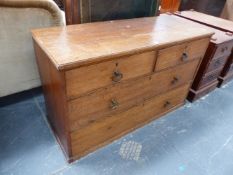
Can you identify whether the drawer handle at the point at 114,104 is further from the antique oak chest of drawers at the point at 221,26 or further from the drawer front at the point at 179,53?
the antique oak chest of drawers at the point at 221,26

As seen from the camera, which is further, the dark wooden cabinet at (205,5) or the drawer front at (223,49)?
the dark wooden cabinet at (205,5)

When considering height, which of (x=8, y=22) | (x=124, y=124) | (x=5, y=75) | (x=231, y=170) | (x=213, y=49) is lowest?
(x=231, y=170)

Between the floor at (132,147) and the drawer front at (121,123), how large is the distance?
7 cm

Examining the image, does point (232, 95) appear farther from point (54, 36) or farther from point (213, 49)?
point (54, 36)

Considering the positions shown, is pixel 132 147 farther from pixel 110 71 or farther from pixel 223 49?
pixel 223 49

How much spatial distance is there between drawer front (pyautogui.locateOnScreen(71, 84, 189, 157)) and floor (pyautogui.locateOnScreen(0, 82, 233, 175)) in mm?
68

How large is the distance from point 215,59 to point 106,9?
3.50 feet

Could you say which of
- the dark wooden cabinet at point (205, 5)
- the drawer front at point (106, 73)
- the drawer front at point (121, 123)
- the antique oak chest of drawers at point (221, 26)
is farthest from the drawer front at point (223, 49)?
the dark wooden cabinet at point (205, 5)

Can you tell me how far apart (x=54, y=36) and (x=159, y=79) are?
722mm

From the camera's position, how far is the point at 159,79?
4.32ft

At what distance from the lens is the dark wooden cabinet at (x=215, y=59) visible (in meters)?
1.65

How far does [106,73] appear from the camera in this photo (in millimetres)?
986

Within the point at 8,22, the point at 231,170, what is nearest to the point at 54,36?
the point at 8,22

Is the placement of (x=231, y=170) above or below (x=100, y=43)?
below
